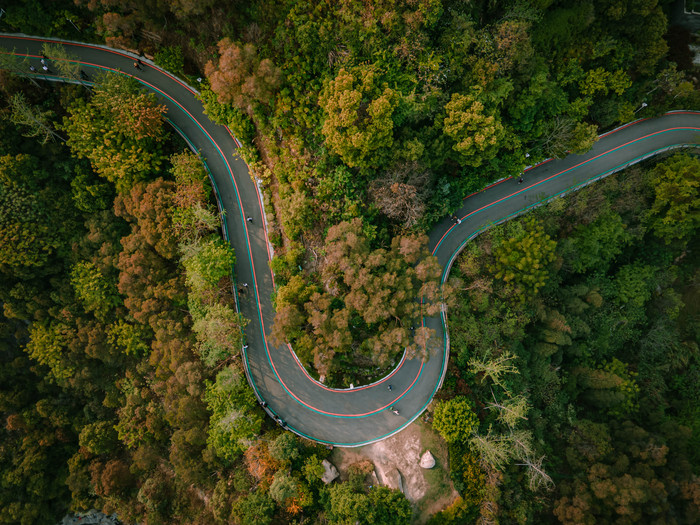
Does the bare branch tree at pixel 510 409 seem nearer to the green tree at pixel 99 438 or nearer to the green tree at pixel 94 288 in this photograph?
the green tree at pixel 94 288

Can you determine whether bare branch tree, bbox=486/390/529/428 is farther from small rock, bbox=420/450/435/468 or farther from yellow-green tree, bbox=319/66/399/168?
yellow-green tree, bbox=319/66/399/168

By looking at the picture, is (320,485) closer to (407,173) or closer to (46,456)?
(407,173)

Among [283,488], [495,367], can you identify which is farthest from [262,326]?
[495,367]

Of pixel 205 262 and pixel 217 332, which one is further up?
pixel 205 262

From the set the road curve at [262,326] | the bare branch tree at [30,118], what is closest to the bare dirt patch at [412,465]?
the road curve at [262,326]

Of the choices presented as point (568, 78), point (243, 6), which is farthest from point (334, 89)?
point (568, 78)

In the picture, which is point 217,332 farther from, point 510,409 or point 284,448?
point 510,409

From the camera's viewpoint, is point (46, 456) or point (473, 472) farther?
point (46, 456)
